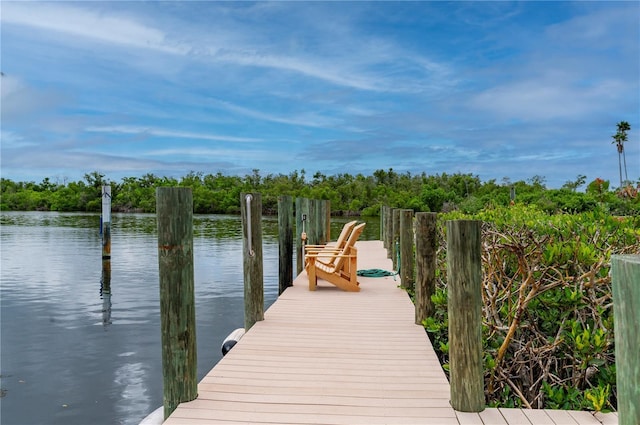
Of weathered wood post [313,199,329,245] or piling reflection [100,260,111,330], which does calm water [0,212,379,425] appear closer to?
piling reflection [100,260,111,330]

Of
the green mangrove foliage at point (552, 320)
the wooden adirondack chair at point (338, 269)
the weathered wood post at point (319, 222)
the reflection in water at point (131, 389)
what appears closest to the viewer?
the green mangrove foliage at point (552, 320)

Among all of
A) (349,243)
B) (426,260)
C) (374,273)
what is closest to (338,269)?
(349,243)

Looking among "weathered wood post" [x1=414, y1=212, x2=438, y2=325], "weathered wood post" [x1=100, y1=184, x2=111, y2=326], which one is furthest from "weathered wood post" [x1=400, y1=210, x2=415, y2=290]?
"weathered wood post" [x1=100, y1=184, x2=111, y2=326]

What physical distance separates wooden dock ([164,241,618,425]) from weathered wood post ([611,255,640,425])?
66.9 inches

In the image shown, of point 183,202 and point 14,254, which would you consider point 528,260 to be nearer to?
point 183,202

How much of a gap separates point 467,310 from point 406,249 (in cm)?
502

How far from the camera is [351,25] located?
1941 centimetres

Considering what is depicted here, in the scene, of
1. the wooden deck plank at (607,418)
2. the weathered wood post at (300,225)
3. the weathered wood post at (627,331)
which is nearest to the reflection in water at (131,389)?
the weathered wood post at (300,225)

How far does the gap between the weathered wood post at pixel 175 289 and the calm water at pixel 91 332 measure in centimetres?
315

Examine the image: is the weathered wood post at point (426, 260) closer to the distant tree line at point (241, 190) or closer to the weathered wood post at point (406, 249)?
the weathered wood post at point (406, 249)

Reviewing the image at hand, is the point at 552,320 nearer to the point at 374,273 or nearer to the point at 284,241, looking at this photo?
the point at 284,241

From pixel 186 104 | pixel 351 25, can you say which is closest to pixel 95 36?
pixel 186 104

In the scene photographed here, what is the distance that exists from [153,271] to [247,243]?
13.6 m

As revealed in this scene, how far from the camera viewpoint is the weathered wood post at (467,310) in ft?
12.0
